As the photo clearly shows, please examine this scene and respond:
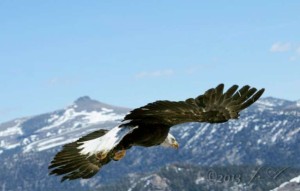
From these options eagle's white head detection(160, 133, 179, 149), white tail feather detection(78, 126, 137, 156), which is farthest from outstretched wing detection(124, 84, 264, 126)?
eagle's white head detection(160, 133, 179, 149)

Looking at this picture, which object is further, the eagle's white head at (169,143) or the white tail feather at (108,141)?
the eagle's white head at (169,143)

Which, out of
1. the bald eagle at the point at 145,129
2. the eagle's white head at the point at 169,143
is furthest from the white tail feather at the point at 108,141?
the eagle's white head at the point at 169,143

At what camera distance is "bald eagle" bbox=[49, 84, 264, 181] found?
7.58 m

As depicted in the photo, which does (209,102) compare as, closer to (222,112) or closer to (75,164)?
(222,112)

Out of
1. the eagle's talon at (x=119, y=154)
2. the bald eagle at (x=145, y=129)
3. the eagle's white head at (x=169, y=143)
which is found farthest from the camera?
the eagle's white head at (x=169, y=143)

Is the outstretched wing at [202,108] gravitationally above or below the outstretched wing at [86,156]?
above

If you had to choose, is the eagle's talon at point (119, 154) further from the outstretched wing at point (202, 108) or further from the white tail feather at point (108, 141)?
the outstretched wing at point (202, 108)

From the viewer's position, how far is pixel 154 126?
8.35m

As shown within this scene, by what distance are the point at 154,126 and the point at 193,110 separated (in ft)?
1.96

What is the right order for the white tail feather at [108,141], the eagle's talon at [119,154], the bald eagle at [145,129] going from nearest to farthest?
the white tail feather at [108,141] → the bald eagle at [145,129] → the eagle's talon at [119,154]

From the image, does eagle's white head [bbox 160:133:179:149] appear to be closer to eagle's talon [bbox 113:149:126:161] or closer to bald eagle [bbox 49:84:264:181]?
bald eagle [bbox 49:84:264:181]

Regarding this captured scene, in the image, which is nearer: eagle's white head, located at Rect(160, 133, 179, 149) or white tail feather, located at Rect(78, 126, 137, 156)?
white tail feather, located at Rect(78, 126, 137, 156)

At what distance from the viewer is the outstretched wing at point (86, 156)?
7508 mm

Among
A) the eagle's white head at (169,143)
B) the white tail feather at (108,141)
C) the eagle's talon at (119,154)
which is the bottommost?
the eagle's white head at (169,143)
